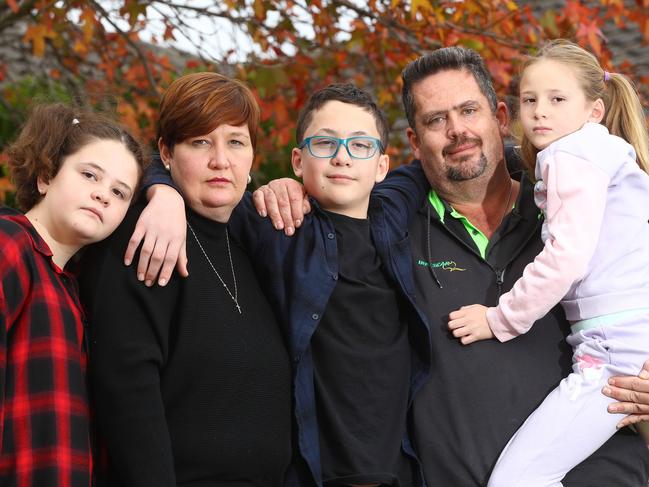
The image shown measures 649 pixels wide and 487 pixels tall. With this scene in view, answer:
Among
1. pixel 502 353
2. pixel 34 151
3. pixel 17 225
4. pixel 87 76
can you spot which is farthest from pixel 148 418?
pixel 87 76

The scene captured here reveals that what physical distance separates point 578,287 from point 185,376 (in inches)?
49.4

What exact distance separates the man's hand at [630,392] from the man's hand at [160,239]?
4.38 ft

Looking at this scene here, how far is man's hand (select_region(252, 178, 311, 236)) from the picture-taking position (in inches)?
98.7

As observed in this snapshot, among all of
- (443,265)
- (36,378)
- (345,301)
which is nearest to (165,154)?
(345,301)

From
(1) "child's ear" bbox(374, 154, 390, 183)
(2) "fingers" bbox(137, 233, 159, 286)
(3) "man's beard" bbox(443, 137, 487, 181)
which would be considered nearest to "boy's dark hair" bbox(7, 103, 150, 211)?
(2) "fingers" bbox(137, 233, 159, 286)

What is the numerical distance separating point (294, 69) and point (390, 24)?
73 centimetres

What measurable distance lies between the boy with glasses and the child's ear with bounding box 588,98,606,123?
0.70 meters

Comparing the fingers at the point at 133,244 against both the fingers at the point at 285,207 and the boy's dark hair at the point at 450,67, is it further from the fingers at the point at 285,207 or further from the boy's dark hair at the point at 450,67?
the boy's dark hair at the point at 450,67

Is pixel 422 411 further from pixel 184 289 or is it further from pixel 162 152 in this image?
pixel 162 152

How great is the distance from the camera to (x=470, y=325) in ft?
8.50

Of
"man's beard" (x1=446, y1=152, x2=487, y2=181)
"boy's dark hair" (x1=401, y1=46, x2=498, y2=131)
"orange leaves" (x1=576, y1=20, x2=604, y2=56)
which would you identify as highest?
"orange leaves" (x1=576, y1=20, x2=604, y2=56)

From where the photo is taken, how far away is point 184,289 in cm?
217

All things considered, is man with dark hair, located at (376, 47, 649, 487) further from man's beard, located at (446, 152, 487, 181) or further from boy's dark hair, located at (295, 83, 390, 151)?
boy's dark hair, located at (295, 83, 390, 151)

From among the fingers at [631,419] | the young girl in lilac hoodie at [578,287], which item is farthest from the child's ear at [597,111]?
the fingers at [631,419]
